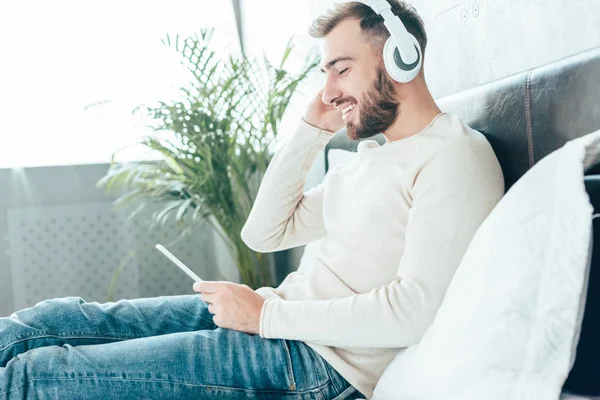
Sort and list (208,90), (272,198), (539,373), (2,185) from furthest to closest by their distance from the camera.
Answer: (2,185) < (208,90) < (272,198) < (539,373)

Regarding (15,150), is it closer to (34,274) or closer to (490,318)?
(34,274)

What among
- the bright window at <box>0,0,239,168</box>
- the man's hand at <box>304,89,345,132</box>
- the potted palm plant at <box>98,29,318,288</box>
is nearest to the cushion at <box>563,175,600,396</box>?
the man's hand at <box>304,89,345,132</box>

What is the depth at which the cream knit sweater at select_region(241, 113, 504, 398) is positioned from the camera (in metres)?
1.01

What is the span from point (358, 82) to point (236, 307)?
0.50 metres

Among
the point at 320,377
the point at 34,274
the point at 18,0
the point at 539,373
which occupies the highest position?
the point at 18,0

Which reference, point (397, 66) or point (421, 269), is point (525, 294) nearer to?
point (421, 269)

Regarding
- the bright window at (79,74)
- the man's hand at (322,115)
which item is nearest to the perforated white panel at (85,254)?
the bright window at (79,74)

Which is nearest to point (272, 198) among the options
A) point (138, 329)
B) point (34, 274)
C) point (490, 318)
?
point (138, 329)

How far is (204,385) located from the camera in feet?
3.48

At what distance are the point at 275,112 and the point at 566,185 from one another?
181 centimetres

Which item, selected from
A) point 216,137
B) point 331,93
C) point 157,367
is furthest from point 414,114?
point 216,137

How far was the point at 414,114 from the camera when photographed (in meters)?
1.26

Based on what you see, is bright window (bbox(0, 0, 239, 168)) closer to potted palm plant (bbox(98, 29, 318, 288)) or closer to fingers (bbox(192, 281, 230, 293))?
potted palm plant (bbox(98, 29, 318, 288))

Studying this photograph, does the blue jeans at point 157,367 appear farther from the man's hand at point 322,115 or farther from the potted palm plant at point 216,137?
the potted palm plant at point 216,137
